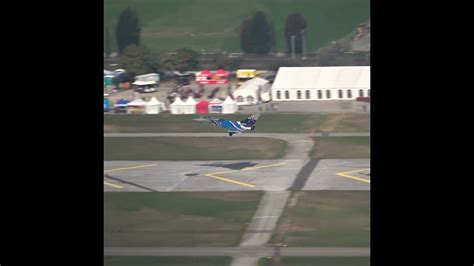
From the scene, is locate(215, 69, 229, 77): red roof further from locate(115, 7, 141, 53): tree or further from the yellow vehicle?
locate(115, 7, 141, 53): tree

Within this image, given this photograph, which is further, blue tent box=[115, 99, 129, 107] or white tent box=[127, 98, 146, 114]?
blue tent box=[115, 99, 129, 107]

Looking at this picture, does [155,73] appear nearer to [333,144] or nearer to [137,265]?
[333,144]

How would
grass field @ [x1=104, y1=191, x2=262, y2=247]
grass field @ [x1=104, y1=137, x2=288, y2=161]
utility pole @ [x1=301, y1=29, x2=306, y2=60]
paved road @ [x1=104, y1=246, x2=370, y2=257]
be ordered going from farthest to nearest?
utility pole @ [x1=301, y1=29, x2=306, y2=60], grass field @ [x1=104, y1=137, x2=288, y2=161], grass field @ [x1=104, y1=191, x2=262, y2=247], paved road @ [x1=104, y1=246, x2=370, y2=257]

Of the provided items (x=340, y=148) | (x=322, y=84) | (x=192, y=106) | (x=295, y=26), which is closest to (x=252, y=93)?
(x=192, y=106)

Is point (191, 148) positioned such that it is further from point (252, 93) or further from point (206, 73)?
point (206, 73)

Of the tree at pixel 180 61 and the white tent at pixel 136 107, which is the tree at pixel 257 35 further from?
the white tent at pixel 136 107

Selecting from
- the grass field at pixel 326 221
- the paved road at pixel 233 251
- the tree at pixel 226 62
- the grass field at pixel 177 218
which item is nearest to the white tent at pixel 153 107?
the tree at pixel 226 62

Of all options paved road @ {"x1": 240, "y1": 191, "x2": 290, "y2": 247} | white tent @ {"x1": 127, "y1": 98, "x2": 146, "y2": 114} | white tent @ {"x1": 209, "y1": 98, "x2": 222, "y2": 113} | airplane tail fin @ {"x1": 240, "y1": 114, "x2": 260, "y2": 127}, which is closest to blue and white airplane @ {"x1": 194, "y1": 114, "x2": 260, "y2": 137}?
airplane tail fin @ {"x1": 240, "y1": 114, "x2": 260, "y2": 127}
